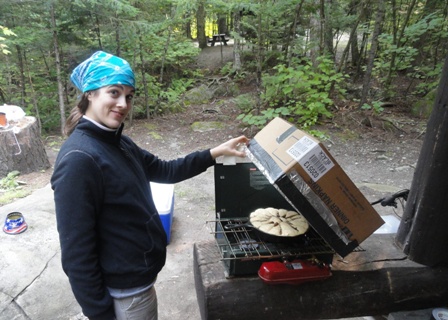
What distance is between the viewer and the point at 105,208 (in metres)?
1.54

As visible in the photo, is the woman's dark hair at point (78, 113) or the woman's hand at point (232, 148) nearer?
the woman's dark hair at point (78, 113)

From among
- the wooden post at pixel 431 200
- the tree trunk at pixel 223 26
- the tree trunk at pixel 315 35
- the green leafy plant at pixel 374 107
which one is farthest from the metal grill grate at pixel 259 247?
the tree trunk at pixel 223 26

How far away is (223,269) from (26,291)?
2414 millimetres

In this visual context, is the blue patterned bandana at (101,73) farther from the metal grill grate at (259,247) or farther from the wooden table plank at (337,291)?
the wooden table plank at (337,291)

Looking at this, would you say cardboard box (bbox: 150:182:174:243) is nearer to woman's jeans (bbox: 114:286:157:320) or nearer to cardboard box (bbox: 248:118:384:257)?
woman's jeans (bbox: 114:286:157:320)

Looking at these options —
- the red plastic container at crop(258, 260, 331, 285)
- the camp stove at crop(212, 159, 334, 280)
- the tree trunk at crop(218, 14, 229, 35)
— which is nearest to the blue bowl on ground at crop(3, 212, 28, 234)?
the camp stove at crop(212, 159, 334, 280)

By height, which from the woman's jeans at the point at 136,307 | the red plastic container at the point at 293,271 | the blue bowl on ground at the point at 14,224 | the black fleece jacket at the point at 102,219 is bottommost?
the blue bowl on ground at the point at 14,224

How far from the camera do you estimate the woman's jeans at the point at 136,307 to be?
1690 mm

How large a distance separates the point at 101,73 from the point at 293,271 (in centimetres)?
150

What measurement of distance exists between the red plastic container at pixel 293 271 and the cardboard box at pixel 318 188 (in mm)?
221

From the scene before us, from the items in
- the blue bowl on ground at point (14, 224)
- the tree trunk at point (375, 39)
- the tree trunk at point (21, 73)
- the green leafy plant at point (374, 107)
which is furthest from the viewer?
the tree trunk at point (21, 73)

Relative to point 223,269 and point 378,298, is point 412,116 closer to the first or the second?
point 378,298

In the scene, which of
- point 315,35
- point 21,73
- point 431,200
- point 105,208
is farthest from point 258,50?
point 21,73

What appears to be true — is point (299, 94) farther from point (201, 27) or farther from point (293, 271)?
point (201, 27)
